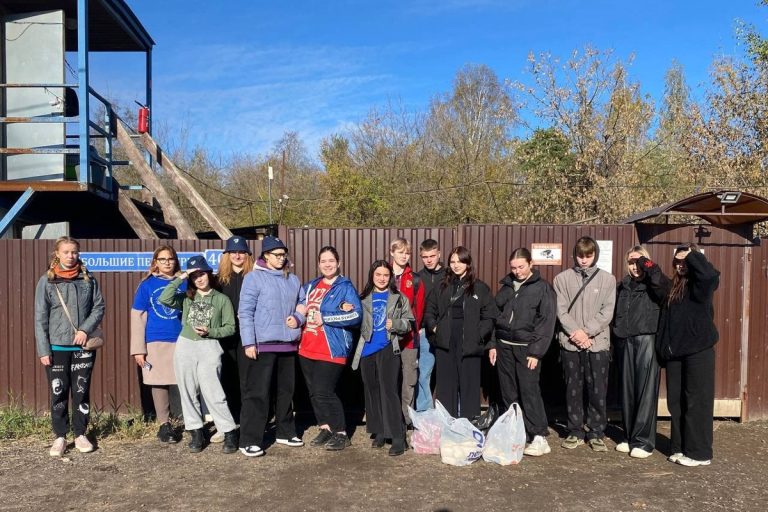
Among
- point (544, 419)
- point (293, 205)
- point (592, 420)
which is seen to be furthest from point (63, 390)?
point (293, 205)

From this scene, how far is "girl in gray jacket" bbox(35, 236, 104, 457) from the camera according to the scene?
16.0ft

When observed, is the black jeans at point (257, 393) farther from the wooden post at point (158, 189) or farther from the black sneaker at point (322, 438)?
the wooden post at point (158, 189)

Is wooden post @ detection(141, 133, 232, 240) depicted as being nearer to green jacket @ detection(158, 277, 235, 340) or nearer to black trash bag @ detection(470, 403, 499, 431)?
green jacket @ detection(158, 277, 235, 340)

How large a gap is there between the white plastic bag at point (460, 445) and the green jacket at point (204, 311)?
204cm

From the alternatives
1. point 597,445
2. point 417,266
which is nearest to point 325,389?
point 417,266

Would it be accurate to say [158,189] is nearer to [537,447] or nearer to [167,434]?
[167,434]

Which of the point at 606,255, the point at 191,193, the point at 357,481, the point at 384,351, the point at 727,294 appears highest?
the point at 191,193

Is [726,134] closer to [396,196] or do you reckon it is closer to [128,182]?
[396,196]

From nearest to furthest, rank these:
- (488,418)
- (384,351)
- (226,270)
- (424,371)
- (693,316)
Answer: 1. (693,316)
2. (384,351)
3. (226,270)
4. (424,371)
5. (488,418)

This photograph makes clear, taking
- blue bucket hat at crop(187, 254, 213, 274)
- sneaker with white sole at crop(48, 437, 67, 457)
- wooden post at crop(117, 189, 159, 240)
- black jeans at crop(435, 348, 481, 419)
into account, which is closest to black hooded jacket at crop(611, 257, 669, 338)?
black jeans at crop(435, 348, 481, 419)

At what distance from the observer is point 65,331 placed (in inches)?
193

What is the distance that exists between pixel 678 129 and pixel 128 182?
17998mm

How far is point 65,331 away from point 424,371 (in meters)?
3.16

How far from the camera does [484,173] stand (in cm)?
1930
